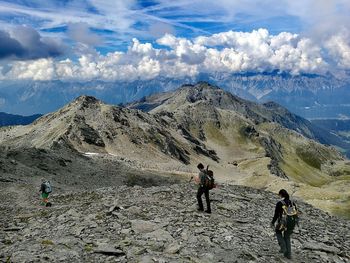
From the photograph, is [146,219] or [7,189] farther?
[7,189]

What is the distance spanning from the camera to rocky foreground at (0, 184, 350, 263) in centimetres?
2088

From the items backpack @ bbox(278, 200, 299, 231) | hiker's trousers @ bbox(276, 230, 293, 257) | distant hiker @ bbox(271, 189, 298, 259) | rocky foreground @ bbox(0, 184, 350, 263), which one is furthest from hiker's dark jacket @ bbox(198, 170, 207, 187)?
backpack @ bbox(278, 200, 299, 231)

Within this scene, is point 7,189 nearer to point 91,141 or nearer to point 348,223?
point 348,223

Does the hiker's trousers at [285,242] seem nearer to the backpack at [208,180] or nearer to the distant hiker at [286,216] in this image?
the distant hiker at [286,216]

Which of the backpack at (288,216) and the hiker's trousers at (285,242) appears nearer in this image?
the backpack at (288,216)

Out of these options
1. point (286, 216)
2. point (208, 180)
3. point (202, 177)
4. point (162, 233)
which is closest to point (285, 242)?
point (286, 216)

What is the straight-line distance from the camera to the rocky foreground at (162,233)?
68.5 feet

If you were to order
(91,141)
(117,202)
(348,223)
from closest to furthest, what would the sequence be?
(117,202) → (348,223) → (91,141)

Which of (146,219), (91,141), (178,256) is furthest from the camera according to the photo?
(91,141)

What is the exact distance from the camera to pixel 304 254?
24.4 m

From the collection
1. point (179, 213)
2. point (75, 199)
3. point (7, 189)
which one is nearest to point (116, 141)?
point (7, 189)

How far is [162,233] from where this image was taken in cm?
2398

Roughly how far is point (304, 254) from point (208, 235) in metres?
5.47

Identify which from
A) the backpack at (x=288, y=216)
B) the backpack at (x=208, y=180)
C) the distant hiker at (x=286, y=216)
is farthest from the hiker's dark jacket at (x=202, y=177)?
the backpack at (x=288, y=216)
